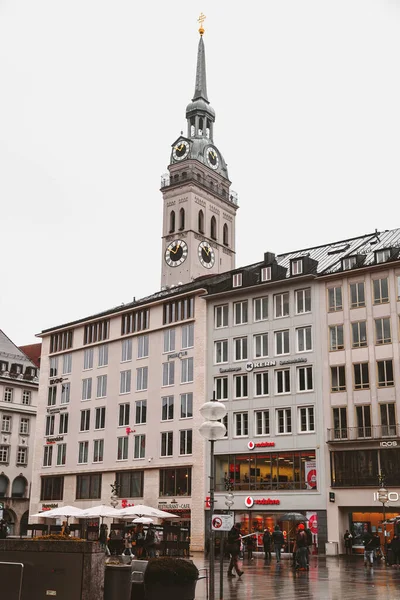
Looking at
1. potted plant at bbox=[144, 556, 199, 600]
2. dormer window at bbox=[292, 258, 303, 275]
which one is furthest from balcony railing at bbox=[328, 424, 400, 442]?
potted plant at bbox=[144, 556, 199, 600]

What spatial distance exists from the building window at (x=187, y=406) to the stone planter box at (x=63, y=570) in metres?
45.8

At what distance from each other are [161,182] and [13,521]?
5195 cm

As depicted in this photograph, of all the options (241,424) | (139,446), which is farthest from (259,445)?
(139,446)

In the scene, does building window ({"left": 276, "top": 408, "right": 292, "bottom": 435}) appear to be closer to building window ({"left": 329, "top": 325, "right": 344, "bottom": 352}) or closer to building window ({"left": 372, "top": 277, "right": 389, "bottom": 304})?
building window ({"left": 329, "top": 325, "right": 344, "bottom": 352})

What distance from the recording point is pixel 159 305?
6438cm

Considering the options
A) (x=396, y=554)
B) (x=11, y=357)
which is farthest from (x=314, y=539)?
(x=11, y=357)

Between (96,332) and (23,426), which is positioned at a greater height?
(96,332)

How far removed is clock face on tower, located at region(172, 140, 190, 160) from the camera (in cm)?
11019

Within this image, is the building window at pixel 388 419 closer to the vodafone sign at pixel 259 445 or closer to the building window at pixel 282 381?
the building window at pixel 282 381

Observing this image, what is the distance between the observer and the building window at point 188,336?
6081 centimetres

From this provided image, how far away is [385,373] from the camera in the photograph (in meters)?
49.9

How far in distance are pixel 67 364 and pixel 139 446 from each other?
14.1 m

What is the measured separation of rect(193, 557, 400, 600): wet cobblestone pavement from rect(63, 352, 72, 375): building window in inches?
1613

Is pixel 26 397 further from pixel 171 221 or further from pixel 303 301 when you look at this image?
pixel 303 301
